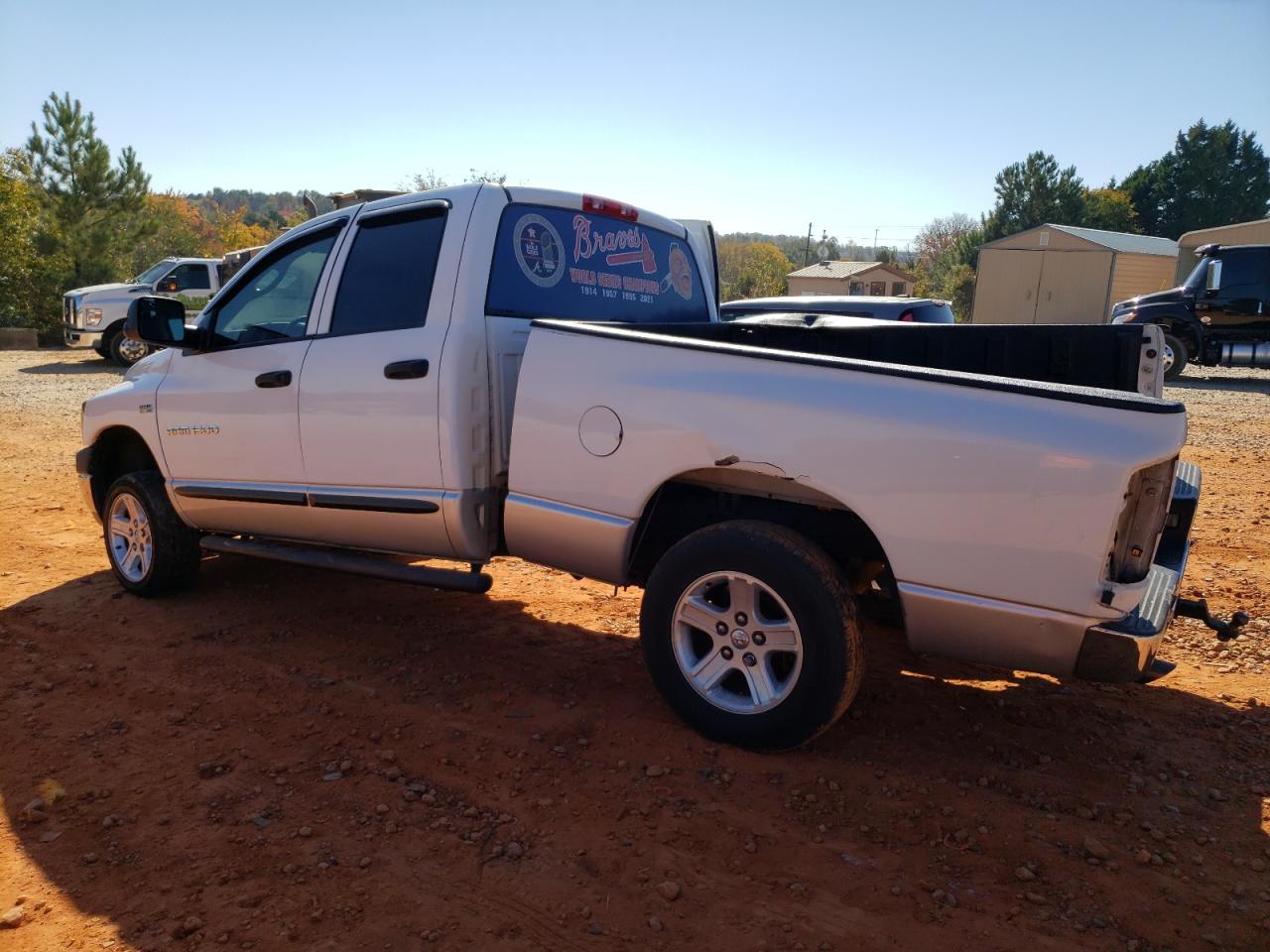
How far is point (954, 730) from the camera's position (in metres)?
3.81

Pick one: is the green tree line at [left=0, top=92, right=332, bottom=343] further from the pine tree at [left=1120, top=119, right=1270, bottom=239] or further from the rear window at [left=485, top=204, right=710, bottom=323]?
the pine tree at [left=1120, top=119, right=1270, bottom=239]

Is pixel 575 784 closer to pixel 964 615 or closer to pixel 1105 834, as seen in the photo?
pixel 964 615

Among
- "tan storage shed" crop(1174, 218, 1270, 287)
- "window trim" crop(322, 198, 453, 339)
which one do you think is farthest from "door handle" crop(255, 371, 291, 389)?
"tan storage shed" crop(1174, 218, 1270, 287)

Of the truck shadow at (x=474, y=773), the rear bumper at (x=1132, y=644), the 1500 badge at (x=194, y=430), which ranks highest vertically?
the 1500 badge at (x=194, y=430)

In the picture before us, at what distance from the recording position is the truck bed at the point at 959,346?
12.1 feet

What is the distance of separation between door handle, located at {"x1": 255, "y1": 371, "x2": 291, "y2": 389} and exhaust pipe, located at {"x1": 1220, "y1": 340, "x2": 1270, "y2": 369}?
17.9m

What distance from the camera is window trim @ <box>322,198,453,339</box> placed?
4.25m

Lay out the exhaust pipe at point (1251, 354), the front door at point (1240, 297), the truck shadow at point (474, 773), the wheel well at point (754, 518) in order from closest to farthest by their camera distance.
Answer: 1. the truck shadow at point (474, 773)
2. the wheel well at point (754, 518)
3. the front door at point (1240, 297)
4. the exhaust pipe at point (1251, 354)

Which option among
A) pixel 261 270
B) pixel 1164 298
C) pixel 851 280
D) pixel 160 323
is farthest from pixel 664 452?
pixel 851 280

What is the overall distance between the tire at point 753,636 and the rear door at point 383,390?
1.22m

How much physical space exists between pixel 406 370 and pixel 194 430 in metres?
1.69

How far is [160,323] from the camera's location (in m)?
4.94

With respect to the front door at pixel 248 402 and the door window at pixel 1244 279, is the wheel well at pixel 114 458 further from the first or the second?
the door window at pixel 1244 279

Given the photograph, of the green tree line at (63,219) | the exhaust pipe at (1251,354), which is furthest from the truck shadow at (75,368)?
the exhaust pipe at (1251,354)
